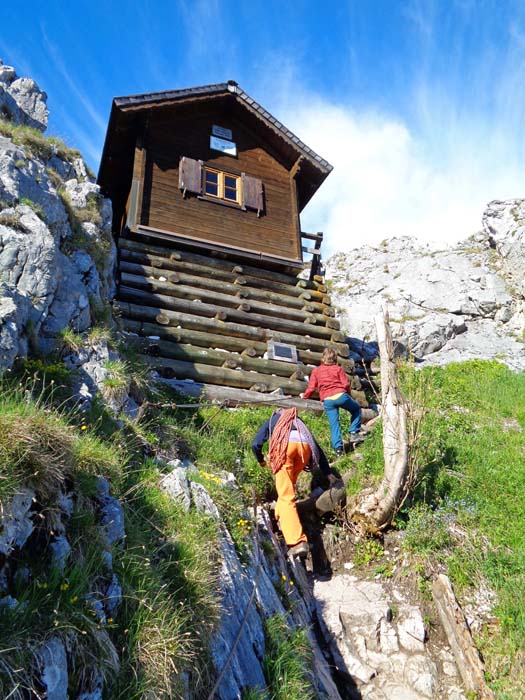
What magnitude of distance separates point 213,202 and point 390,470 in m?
9.53

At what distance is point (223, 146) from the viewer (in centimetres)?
1577

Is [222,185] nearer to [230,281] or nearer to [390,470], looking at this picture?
[230,281]

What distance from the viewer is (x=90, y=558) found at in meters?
3.71

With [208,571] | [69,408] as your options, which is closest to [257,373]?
[69,408]

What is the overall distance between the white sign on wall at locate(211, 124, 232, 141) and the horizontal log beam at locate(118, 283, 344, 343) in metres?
6.32

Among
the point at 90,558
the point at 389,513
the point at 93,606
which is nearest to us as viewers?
the point at 93,606

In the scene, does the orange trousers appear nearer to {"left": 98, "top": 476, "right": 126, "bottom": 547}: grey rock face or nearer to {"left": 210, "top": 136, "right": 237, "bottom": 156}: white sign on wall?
{"left": 98, "top": 476, "right": 126, "bottom": 547}: grey rock face

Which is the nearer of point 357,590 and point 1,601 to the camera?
point 1,601

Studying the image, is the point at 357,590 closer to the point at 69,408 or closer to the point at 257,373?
the point at 69,408

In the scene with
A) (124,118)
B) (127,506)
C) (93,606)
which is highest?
(124,118)

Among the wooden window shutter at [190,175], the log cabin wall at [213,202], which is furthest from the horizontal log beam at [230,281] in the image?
the wooden window shutter at [190,175]

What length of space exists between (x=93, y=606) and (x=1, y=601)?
63 cm

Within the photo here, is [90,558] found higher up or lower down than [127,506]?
lower down

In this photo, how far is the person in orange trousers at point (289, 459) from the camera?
6.67m
